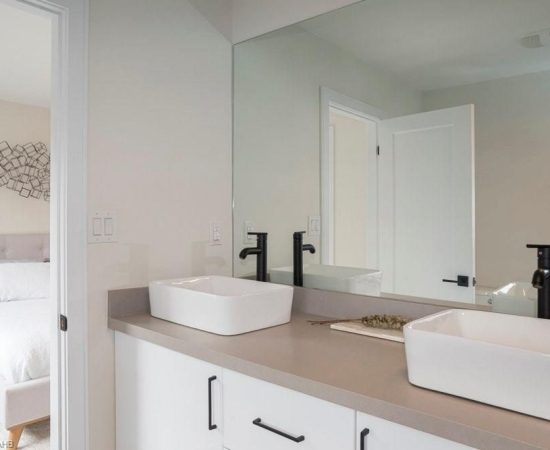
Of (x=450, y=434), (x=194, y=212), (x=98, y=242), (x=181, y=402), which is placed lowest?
(x=181, y=402)

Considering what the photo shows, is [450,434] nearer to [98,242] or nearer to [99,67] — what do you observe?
[98,242]

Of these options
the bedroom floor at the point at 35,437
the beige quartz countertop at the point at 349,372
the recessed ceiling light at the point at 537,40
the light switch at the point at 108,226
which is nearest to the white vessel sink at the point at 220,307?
the beige quartz countertop at the point at 349,372

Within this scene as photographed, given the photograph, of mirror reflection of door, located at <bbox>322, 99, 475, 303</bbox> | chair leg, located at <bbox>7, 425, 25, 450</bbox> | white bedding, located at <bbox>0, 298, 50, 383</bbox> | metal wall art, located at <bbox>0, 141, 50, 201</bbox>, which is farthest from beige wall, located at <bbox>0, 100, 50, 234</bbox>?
mirror reflection of door, located at <bbox>322, 99, 475, 303</bbox>

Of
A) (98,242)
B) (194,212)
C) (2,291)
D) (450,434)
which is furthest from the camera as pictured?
(2,291)

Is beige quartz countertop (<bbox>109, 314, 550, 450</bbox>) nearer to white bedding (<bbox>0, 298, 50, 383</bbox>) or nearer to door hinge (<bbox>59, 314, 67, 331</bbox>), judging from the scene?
door hinge (<bbox>59, 314, 67, 331</bbox>)

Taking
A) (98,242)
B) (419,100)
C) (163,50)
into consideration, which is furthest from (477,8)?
(98,242)

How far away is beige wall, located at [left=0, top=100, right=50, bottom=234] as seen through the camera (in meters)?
3.93

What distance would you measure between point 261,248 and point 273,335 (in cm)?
57

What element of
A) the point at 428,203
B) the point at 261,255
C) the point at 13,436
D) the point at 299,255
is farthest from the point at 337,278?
the point at 13,436

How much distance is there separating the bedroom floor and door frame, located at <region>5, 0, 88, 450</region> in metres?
1.10

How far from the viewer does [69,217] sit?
4.96 feet

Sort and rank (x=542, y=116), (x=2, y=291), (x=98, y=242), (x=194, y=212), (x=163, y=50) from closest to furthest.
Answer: (x=542, y=116) < (x=98, y=242) < (x=163, y=50) < (x=194, y=212) < (x=2, y=291)

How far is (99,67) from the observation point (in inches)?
62.7

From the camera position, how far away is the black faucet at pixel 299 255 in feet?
6.34
